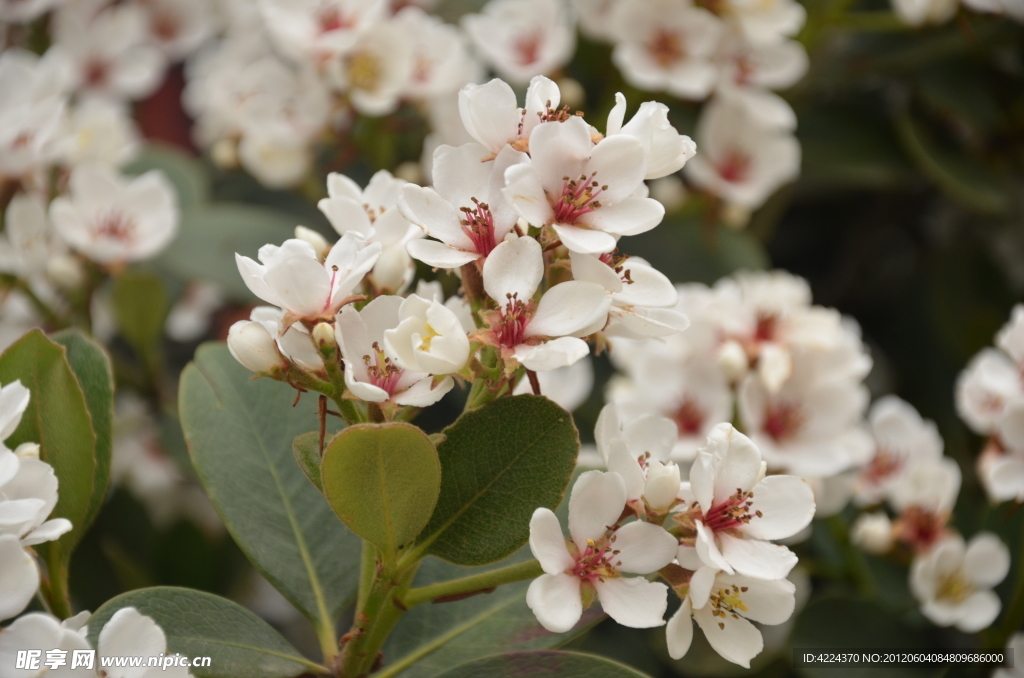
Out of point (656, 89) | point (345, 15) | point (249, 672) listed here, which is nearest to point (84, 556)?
point (249, 672)

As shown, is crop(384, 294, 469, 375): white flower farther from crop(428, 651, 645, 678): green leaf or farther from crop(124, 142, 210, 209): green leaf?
crop(124, 142, 210, 209): green leaf

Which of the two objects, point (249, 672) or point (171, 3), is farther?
point (171, 3)

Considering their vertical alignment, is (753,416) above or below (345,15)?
below

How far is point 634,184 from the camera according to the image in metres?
0.56

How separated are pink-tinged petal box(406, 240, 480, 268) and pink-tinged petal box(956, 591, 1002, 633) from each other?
2.25 ft

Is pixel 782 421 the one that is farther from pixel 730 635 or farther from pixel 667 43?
pixel 667 43

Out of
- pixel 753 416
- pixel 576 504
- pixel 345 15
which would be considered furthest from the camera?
pixel 345 15

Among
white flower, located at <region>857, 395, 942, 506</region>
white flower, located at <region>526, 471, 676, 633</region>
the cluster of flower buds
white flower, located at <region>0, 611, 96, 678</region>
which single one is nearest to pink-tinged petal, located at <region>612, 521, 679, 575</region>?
white flower, located at <region>526, 471, 676, 633</region>

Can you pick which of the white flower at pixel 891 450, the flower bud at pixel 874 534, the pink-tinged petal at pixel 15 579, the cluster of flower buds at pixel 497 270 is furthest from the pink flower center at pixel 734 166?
the pink-tinged petal at pixel 15 579

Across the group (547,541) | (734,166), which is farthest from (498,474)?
(734,166)

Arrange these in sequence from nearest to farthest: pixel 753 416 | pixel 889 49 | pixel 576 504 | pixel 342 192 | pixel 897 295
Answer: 1. pixel 576 504
2. pixel 342 192
3. pixel 753 416
4. pixel 889 49
5. pixel 897 295

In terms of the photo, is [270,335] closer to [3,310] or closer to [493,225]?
[493,225]

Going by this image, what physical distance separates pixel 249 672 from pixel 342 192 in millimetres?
352

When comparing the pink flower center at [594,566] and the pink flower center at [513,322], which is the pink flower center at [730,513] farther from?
the pink flower center at [513,322]
